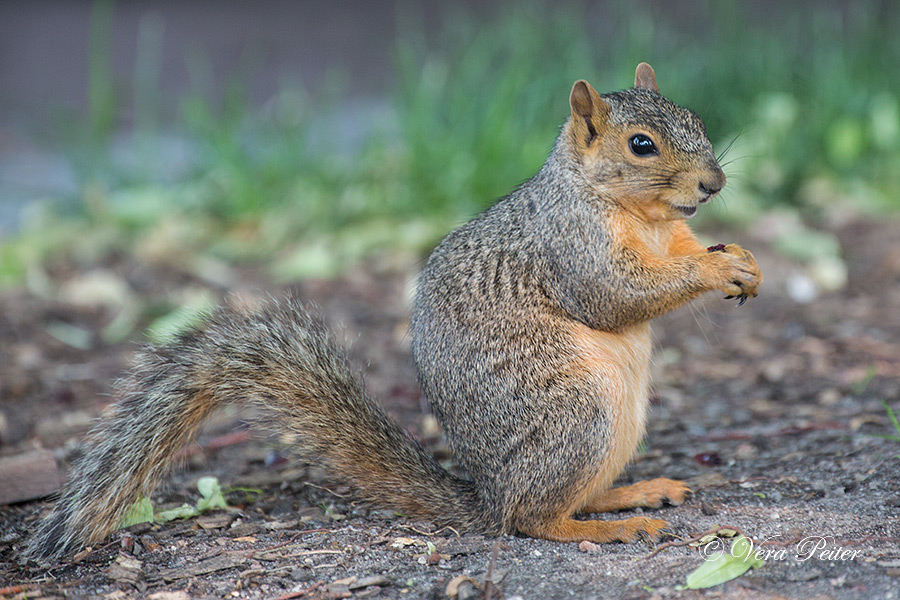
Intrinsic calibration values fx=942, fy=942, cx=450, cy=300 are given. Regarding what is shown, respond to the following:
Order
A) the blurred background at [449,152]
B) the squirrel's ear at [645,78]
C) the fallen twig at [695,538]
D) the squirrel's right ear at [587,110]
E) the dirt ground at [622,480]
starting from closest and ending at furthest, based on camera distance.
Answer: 1. the dirt ground at [622,480]
2. the fallen twig at [695,538]
3. the squirrel's right ear at [587,110]
4. the squirrel's ear at [645,78]
5. the blurred background at [449,152]

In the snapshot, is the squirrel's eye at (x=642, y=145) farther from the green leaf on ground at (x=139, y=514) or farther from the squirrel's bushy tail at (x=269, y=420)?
the green leaf on ground at (x=139, y=514)

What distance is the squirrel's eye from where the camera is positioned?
2.35 m

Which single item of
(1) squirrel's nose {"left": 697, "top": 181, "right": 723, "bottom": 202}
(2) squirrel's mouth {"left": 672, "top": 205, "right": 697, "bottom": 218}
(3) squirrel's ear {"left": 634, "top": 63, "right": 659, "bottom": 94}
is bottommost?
(2) squirrel's mouth {"left": 672, "top": 205, "right": 697, "bottom": 218}

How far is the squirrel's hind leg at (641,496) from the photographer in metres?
2.43

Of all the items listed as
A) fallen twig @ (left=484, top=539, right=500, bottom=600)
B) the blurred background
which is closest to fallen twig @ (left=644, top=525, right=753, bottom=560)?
fallen twig @ (left=484, top=539, right=500, bottom=600)

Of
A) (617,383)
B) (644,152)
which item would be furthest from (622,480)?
(644,152)

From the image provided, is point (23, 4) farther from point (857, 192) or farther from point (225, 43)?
point (857, 192)

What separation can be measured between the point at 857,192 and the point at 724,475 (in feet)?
11.1

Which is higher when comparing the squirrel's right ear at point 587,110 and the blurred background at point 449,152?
the blurred background at point 449,152

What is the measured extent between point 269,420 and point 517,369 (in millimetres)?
629

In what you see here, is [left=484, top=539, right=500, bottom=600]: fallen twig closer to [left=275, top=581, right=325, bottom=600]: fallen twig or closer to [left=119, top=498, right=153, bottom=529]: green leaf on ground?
[left=275, top=581, right=325, bottom=600]: fallen twig

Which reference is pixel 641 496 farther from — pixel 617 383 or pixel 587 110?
pixel 587 110

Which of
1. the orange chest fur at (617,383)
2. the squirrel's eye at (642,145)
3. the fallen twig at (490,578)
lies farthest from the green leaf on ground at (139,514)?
the squirrel's eye at (642,145)

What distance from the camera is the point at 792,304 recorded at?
14.3ft
